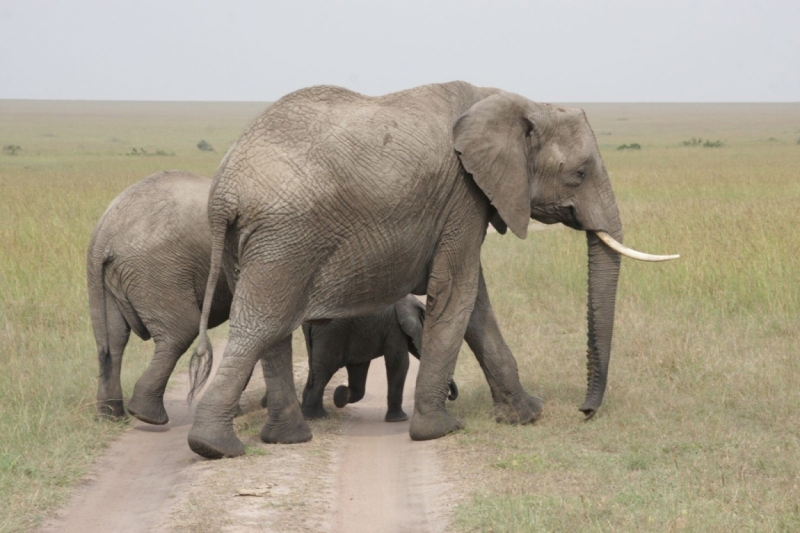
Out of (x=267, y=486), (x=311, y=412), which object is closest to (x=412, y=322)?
(x=311, y=412)

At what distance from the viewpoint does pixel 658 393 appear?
7227 millimetres

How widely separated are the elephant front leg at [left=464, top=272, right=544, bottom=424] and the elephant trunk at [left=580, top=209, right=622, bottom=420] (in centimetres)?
38

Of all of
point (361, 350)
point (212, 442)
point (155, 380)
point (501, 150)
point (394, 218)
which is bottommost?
point (212, 442)

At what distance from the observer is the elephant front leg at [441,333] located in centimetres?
649

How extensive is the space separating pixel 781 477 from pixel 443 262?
7.46 feet

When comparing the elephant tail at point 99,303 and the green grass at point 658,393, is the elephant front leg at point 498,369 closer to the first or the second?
the green grass at point 658,393

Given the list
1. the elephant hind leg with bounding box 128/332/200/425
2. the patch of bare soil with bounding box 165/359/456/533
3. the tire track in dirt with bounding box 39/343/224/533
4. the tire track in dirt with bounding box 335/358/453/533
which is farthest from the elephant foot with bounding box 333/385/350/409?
the elephant hind leg with bounding box 128/332/200/425

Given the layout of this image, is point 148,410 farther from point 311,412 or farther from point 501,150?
point 501,150

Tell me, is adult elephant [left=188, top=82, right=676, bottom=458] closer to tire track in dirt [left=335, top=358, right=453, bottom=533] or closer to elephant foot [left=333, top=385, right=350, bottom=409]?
tire track in dirt [left=335, top=358, right=453, bottom=533]

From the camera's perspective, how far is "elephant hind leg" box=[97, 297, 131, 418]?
22.1ft

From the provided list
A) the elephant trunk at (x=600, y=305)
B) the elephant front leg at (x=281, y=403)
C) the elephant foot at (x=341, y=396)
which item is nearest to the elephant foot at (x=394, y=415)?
the elephant foot at (x=341, y=396)

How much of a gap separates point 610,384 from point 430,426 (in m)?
1.64

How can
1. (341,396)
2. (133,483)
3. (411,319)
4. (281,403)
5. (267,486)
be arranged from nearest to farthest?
(267,486)
(133,483)
(281,403)
(411,319)
(341,396)

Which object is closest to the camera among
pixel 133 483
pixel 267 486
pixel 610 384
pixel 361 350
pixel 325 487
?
pixel 267 486
